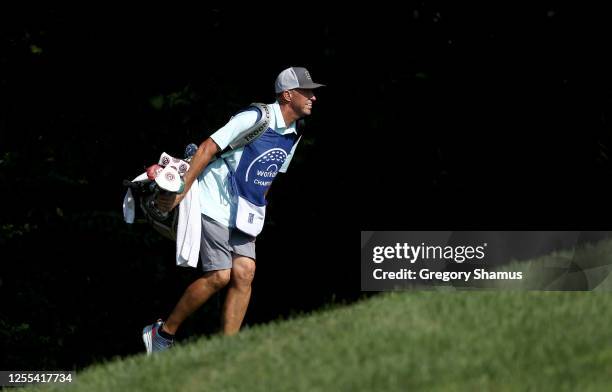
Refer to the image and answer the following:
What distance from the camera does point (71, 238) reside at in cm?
1652

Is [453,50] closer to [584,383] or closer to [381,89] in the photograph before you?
[381,89]

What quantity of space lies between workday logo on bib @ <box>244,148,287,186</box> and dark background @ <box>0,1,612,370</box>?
15.4 ft

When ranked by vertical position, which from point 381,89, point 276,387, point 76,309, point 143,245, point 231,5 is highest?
point 231,5

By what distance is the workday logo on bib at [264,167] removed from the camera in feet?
30.3

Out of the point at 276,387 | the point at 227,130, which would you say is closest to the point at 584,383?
the point at 276,387

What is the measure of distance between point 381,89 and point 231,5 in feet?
7.49

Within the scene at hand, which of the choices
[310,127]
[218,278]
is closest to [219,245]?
[218,278]

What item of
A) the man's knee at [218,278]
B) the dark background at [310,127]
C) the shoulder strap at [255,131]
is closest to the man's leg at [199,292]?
the man's knee at [218,278]

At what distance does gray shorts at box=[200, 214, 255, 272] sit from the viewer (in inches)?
360

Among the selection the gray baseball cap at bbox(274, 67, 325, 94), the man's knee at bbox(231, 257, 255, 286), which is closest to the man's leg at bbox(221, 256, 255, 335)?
the man's knee at bbox(231, 257, 255, 286)

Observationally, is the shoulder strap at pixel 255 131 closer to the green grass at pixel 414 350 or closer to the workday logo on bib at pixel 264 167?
the workday logo on bib at pixel 264 167

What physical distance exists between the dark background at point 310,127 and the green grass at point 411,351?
5.73 metres

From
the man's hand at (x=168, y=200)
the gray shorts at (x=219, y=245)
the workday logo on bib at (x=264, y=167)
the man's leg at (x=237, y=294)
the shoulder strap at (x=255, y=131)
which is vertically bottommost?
the man's leg at (x=237, y=294)

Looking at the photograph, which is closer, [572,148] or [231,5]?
[572,148]
